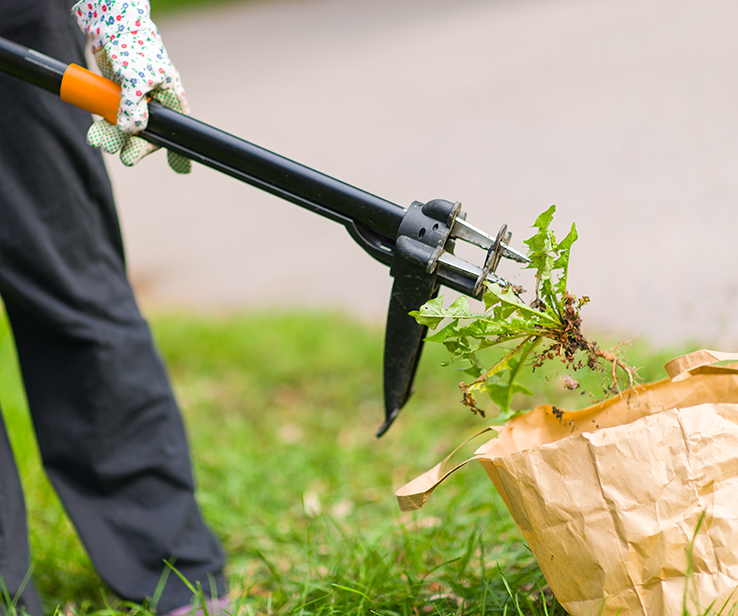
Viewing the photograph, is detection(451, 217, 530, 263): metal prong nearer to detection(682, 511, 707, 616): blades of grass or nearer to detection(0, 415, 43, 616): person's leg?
detection(682, 511, 707, 616): blades of grass

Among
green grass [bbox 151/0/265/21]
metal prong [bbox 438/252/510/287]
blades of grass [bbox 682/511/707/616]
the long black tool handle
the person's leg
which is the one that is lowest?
the person's leg

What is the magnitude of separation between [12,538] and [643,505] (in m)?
1.10

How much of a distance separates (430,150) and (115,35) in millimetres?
3250

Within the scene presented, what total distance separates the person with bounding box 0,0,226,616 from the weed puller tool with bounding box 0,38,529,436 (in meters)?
0.06

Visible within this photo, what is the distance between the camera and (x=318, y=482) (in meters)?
1.96

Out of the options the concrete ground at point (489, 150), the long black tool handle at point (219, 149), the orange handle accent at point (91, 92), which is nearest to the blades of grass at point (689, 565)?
the long black tool handle at point (219, 149)

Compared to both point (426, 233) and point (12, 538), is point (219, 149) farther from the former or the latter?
point (12, 538)

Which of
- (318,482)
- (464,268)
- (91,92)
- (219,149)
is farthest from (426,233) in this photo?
(318,482)

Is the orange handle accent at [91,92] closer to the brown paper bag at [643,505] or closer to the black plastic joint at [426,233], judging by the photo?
the black plastic joint at [426,233]

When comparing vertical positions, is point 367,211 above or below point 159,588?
above

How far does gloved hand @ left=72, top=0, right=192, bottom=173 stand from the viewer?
101 centimetres

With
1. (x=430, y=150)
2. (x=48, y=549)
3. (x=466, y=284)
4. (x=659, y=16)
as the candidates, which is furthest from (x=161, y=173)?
(x=466, y=284)

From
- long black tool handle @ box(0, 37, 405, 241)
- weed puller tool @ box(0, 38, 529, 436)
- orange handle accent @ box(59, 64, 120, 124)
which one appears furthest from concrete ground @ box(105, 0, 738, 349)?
orange handle accent @ box(59, 64, 120, 124)

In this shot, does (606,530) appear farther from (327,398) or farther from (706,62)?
(706,62)
